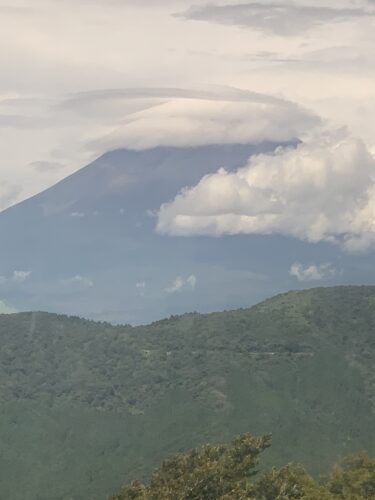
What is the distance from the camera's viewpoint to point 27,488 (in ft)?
450

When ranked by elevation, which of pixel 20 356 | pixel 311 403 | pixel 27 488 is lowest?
pixel 27 488

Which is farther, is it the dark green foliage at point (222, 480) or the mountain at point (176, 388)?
the mountain at point (176, 388)

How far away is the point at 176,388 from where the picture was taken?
526 feet

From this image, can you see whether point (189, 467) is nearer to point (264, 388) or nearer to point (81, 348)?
point (264, 388)

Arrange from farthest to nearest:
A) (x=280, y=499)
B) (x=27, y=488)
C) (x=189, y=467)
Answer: (x=27, y=488) < (x=189, y=467) < (x=280, y=499)

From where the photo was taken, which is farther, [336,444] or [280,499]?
[336,444]

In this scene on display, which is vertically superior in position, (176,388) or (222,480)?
(176,388)

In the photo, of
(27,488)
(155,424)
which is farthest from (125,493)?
(155,424)

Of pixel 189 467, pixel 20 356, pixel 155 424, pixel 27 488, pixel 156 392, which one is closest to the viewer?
pixel 189 467

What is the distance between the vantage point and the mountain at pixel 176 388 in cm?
14038

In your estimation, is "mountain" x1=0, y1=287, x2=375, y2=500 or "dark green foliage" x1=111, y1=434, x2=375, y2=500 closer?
"dark green foliage" x1=111, y1=434, x2=375, y2=500

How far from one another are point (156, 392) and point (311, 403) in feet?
89.4

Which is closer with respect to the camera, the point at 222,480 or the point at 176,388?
the point at 222,480

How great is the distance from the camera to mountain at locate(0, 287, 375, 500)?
140 m
